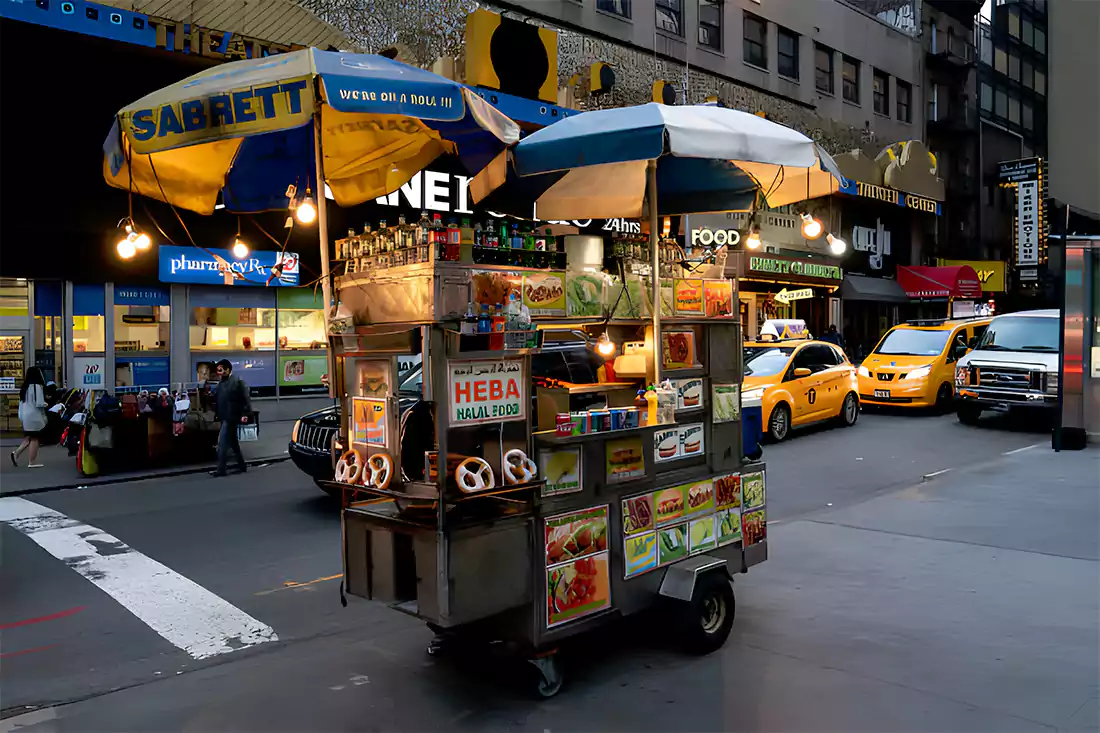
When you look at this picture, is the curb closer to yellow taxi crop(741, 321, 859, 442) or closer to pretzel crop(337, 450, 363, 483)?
yellow taxi crop(741, 321, 859, 442)

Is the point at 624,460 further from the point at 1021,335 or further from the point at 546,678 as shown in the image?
the point at 1021,335

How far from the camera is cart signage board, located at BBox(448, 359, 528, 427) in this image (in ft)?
15.1

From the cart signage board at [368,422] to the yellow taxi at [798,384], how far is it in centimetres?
997

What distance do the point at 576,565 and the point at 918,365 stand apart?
16.0m

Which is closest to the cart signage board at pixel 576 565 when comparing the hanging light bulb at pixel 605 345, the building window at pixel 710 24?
the hanging light bulb at pixel 605 345

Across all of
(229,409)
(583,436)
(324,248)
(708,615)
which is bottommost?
(708,615)

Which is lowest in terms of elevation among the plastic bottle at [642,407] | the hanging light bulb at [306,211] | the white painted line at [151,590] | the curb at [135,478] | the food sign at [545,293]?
Answer: the white painted line at [151,590]

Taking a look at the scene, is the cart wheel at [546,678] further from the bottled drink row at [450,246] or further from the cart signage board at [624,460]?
the bottled drink row at [450,246]

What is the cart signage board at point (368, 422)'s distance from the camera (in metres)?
5.05

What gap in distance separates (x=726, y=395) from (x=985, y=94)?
43469mm

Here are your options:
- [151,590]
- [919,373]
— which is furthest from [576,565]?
[919,373]

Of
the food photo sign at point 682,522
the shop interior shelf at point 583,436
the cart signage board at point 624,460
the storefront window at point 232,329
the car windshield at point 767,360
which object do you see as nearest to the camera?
the shop interior shelf at point 583,436

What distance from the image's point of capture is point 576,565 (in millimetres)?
4980

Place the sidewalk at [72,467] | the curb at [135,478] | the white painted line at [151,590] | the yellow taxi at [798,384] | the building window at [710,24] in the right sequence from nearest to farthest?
the white painted line at [151,590] < the curb at [135,478] < the sidewalk at [72,467] < the yellow taxi at [798,384] < the building window at [710,24]
